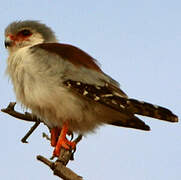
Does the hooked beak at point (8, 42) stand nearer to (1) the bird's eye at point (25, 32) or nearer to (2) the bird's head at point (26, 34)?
(2) the bird's head at point (26, 34)

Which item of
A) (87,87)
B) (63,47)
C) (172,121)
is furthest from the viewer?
(63,47)

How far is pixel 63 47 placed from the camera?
4.59m

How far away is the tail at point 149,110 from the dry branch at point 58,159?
76 centimetres

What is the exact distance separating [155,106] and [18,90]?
1466 millimetres

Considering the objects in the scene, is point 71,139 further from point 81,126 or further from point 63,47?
point 63,47

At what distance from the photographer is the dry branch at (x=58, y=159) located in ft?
11.8

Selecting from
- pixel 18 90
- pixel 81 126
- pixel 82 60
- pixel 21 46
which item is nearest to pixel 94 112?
pixel 81 126

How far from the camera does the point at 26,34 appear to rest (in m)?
5.18

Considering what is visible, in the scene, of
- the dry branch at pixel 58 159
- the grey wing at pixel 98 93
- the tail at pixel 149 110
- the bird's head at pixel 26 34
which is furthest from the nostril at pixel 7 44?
the tail at pixel 149 110

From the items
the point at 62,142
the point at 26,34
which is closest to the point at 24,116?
the point at 62,142

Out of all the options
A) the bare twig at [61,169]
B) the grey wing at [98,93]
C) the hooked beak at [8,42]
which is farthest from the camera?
the hooked beak at [8,42]

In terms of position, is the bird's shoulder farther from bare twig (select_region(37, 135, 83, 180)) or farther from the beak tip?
bare twig (select_region(37, 135, 83, 180))

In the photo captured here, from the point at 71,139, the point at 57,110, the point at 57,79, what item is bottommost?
the point at 71,139

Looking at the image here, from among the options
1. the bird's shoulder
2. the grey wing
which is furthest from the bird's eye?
the grey wing
